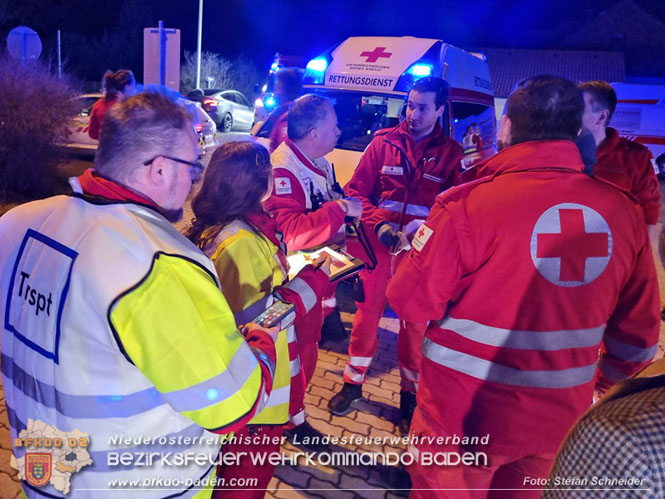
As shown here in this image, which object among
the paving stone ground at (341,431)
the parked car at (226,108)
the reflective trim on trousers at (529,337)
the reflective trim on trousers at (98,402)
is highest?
the parked car at (226,108)

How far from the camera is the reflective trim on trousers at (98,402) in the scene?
1187 millimetres

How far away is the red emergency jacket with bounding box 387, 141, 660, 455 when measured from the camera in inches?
63.4

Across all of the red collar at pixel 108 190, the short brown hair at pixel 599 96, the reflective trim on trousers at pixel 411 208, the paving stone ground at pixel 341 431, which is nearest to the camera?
the red collar at pixel 108 190

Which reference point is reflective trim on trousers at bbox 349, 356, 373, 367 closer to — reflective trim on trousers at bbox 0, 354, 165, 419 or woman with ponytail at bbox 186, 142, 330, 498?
woman with ponytail at bbox 186, 142, 330, 498

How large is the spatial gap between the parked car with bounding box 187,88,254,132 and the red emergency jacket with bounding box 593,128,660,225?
1618cm

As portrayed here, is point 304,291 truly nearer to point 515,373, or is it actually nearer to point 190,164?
point 190,164

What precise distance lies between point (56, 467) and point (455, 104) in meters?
5.87

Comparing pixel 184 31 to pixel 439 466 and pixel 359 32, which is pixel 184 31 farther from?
pixel 439 466

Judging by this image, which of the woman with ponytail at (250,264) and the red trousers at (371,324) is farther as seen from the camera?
the red trousers at (371,324)

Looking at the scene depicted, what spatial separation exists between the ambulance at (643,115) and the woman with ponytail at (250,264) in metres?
17.6

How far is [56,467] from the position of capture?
125cm

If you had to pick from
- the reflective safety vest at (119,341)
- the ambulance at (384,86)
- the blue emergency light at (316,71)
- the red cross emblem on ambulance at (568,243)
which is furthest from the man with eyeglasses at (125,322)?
the blue emergency light at (316,71)

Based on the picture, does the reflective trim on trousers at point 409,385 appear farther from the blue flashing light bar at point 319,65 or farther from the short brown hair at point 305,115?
the blue flashing light bar at point 319,65

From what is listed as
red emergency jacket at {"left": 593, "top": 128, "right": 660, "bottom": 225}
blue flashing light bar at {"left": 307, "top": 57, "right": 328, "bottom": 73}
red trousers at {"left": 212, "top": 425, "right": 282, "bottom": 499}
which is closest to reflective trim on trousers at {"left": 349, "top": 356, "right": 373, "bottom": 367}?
red trousers at {"left": 212, "top": 425, "right": 282, "bottom": 499}
